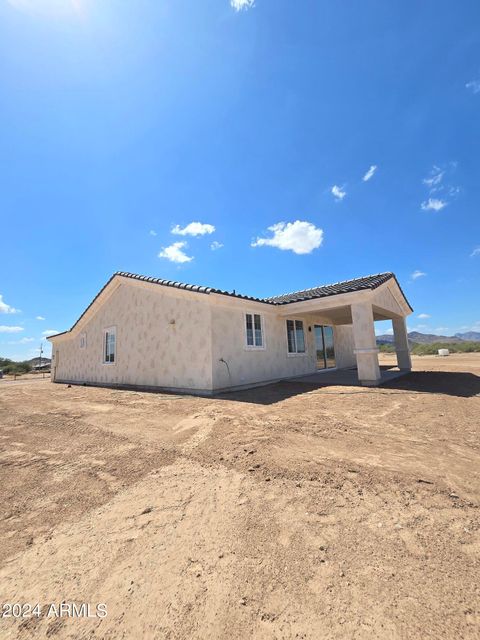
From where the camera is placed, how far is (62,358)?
19172mm

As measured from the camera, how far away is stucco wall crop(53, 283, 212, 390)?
31.8 feet

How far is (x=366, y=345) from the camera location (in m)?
9.59

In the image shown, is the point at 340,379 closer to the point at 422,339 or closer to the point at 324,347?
the point at 324,347

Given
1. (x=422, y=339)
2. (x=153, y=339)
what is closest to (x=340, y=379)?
(x=153, y=339)

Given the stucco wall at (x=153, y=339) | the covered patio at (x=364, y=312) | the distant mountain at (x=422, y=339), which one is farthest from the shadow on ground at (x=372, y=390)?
the distant mountain at (x=422, y=339)

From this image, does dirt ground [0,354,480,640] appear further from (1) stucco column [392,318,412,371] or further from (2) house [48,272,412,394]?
(1) stucco column [392,318,412,371]

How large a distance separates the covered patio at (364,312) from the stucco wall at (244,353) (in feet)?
2.82

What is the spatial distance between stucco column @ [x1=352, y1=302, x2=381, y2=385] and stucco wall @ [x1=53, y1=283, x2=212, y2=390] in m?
5.11

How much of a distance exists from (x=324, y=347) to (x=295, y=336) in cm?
318

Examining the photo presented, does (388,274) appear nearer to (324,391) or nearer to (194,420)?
(324,391)

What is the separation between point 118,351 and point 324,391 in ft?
31.6

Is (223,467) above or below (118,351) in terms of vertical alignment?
below

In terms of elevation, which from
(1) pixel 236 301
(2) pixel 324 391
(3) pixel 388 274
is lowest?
(2) pixel 324 391

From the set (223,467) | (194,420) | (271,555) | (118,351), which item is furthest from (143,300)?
(271,555)
